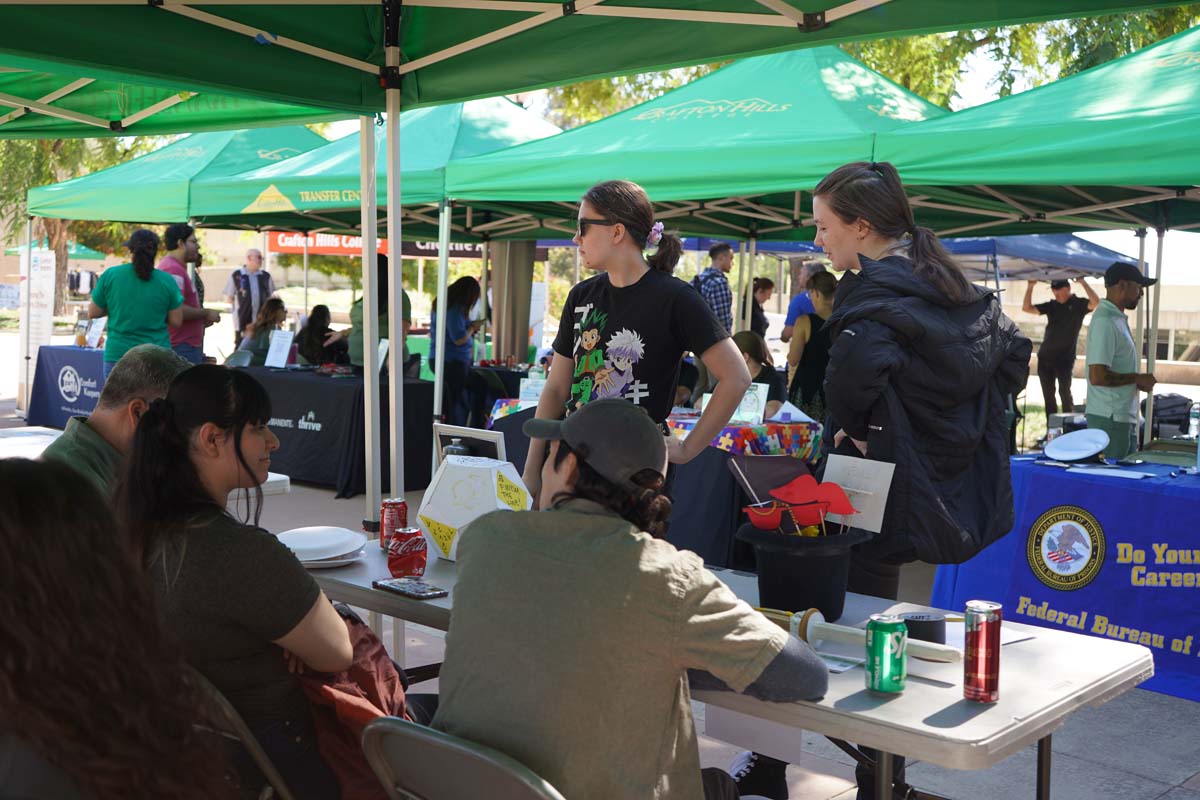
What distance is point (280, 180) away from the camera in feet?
28.2

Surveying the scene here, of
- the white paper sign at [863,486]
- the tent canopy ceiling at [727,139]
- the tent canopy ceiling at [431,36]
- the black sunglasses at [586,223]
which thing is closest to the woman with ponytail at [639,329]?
the black sunglasses at [586,223]

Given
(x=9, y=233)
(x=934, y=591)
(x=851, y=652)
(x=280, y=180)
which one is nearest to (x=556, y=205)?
(x=280, y=180)

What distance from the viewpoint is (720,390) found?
3139 millimetres

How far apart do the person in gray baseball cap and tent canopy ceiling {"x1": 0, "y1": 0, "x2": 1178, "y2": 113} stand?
67.2 inches

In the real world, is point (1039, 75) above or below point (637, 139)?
above

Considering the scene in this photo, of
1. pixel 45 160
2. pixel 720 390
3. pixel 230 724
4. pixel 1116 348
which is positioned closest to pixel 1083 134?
pixel 1116 348

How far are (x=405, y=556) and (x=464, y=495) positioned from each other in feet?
0.70

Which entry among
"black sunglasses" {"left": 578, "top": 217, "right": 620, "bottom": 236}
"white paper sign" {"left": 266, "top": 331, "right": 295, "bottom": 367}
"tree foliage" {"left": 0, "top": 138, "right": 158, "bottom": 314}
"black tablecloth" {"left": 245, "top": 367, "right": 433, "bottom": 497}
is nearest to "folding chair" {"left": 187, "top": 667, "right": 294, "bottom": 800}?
"black sunglasses" {"left": 578, "top": 217, "right": 620, "bottom": 236}

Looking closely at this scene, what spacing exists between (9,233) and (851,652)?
25.7 meters

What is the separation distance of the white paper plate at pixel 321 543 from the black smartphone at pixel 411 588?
0.22m

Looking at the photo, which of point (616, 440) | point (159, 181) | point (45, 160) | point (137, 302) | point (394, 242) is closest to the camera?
point (616, 440)

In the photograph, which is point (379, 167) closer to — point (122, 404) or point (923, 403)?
point (122, 404)

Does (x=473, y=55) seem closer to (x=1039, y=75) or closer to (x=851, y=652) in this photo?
(x=851, y=652)

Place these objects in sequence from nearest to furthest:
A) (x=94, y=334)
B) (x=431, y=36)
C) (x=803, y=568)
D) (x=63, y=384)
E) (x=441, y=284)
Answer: (x=803, y=568), (x=431, y=36), (x=441, y=284), (x=63, y=384), (x=94, y=334)
